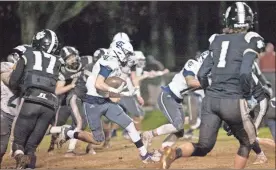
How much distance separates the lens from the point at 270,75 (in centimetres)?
930

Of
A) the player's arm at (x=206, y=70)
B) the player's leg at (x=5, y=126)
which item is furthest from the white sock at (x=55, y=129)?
the player's arm at (x=206, y=70)

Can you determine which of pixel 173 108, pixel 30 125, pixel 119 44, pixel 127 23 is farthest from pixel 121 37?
pixel 30 125

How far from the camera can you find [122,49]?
643 centimetres

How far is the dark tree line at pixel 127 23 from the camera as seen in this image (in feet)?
22.6

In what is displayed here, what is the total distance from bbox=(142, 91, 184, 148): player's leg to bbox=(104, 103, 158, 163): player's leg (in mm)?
328

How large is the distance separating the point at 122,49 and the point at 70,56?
0.93 metres

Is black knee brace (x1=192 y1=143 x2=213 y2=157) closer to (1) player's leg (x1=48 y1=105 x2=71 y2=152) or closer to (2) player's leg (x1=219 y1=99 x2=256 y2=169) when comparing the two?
(2) player's leg (x1=219 y1=99 x2=256 y2=169)

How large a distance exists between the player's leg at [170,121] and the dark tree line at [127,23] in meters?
0.35

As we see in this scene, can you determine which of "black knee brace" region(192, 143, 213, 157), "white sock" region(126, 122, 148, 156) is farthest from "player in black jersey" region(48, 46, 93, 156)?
"black knee brace" region(192, 143, 213, 157)

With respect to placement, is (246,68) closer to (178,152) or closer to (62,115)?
(178,152)

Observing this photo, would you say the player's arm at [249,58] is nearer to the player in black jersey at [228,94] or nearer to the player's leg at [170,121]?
the player in black jersey at [228,94]

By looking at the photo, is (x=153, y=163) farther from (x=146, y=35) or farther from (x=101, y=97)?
(x=146, y=35)

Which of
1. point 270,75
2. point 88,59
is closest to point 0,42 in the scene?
point 88,59

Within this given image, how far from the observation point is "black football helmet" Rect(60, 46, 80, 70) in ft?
23.3
